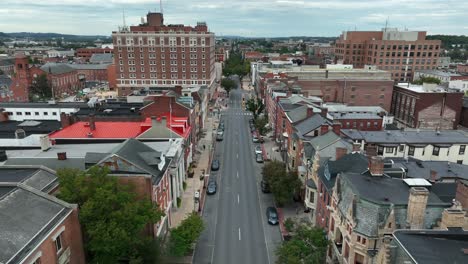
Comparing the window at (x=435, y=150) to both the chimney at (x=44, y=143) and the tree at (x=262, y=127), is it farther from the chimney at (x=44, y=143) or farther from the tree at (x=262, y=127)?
the chimney at (x=44, y=143)

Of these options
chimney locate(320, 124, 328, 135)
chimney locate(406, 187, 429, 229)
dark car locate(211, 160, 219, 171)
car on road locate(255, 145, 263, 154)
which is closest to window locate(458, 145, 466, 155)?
chimney locate(320, 124, 328, 135)

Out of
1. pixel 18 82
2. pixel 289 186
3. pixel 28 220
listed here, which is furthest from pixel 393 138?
pixel 18 82

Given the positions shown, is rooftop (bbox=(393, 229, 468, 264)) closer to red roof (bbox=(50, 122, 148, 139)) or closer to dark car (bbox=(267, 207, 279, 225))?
dark car (bbox=(267, 207, 279, 225))

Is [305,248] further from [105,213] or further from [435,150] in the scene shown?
[435,150]

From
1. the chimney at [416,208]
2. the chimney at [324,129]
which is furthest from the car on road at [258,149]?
the chimney at [416,208]

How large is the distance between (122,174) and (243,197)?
92.8 feet

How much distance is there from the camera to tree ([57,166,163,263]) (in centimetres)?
3142

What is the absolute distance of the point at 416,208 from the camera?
30.7 meters

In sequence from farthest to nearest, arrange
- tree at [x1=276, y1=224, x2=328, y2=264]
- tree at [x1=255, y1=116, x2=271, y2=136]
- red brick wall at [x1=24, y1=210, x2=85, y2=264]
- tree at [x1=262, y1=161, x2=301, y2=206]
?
tree at [x1=255, y1=116, x2=271, y2=136]
tree at [x1=262, y1=161, x2=301, y2=206]
tree at [x1=276, y1=224, x2=328, y2=264]
red brick wall at [x1=24, y1=210, x2=85, y2=264]

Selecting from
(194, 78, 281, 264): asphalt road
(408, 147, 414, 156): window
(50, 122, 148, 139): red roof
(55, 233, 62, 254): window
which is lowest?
(194, 78, 281, 264): asphalt road

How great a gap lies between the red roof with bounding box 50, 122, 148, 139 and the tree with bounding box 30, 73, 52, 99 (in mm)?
105529

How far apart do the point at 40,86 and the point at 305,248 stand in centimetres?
15847

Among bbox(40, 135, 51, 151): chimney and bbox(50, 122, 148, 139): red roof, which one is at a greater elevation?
bbox(40, 135, 51, 151): chimney

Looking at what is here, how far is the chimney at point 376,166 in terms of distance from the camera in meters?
37.8
